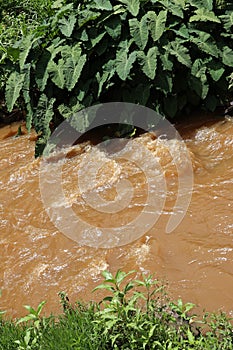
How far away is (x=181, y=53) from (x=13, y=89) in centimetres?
208

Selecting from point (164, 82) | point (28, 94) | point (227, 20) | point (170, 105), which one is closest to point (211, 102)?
point (170, 105)

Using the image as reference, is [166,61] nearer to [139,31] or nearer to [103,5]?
[139,31]

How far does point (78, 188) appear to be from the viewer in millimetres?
5812

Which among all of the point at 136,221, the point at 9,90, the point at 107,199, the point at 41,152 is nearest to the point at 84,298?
the point at 136,221

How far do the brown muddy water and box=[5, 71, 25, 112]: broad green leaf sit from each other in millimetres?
804

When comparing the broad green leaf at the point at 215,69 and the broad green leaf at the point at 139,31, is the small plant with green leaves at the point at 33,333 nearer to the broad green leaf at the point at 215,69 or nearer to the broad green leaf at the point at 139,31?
the broad green leaf at the point at 139,31

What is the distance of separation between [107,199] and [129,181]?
0.36 metres

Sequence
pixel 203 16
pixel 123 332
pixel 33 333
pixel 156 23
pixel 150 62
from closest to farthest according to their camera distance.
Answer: pixel 123 332 < pixel 33 333 < pixel 150 62 < pixel 156 23 < pixel 203 16

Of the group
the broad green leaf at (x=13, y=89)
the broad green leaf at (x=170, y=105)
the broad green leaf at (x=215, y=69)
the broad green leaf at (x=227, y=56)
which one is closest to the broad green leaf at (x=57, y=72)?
the broad green leaf at (x=13, y=89)

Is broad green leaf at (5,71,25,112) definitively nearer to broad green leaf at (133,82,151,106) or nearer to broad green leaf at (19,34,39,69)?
broad green leaf at (19,34,39,69)

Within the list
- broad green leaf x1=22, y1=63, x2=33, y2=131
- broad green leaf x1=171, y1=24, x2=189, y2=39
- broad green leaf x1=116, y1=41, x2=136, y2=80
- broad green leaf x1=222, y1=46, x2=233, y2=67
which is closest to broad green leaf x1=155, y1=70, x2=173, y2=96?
broad green leaf x1=116, y1=41, x2=136, y2=80

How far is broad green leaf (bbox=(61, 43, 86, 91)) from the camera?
248 inches

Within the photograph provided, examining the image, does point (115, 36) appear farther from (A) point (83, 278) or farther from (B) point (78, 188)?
(A) point (83, 278)

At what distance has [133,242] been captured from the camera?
4684mm
